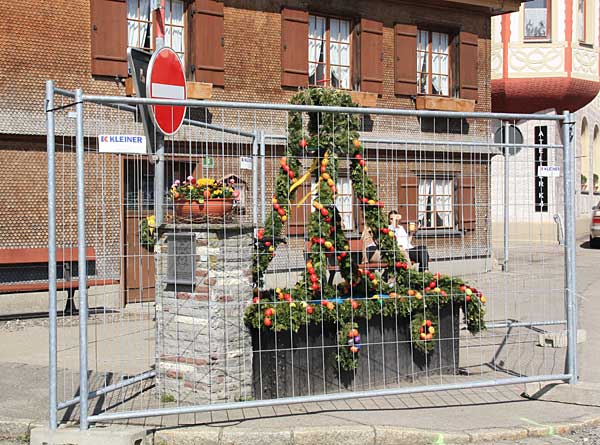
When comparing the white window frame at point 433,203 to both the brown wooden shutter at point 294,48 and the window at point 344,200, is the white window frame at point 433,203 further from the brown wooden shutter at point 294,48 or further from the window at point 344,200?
the brown wooden shutter at point 294,48

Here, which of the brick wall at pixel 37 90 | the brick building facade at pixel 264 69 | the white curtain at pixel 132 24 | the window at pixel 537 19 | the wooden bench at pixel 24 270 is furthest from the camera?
the window at pixel 537 19

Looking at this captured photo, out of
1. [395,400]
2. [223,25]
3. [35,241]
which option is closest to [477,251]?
[395,400]

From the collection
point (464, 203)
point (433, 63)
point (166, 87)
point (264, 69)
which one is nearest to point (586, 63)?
point (433, 63)

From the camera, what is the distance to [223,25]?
50.3 feet

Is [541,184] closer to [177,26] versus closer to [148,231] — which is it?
[148,231]

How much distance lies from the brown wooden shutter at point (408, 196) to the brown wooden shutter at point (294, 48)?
8.68m

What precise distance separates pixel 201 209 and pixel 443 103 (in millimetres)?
12416

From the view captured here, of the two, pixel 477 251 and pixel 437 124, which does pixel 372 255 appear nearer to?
pixel 477 251

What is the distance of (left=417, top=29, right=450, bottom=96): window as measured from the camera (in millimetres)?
18609

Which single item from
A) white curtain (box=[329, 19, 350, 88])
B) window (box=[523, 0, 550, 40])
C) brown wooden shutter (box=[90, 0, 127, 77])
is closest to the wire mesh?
brown wooden shutter (box=[90, 0, 127, 77])

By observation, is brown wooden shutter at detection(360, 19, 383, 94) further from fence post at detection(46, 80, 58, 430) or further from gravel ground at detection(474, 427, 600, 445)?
fence post at detection(46, 80, 58, 430)

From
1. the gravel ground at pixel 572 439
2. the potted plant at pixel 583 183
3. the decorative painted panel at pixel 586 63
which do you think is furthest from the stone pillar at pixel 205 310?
the potted plant at pixel 583 183

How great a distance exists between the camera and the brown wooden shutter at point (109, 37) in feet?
45.0

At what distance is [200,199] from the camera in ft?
22.5
